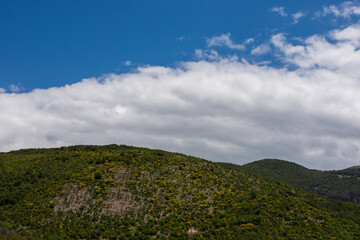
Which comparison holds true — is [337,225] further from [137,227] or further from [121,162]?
[121,162]

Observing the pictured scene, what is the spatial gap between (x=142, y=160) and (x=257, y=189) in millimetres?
25018

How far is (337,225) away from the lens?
44.2 metres

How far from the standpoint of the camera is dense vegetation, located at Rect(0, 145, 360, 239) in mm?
37781

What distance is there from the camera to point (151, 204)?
44344mm

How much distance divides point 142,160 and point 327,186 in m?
175

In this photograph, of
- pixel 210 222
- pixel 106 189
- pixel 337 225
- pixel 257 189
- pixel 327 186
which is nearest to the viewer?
pixel 210 222

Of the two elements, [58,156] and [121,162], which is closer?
[121,162]

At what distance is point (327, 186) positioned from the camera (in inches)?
7470

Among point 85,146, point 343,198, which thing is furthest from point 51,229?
point 343,198

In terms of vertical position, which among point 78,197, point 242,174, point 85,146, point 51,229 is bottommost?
point 51,229

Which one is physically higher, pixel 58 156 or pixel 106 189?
pixel 58 156

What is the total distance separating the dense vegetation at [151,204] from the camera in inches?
1487

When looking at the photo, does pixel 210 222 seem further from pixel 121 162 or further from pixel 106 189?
pixel 121 162

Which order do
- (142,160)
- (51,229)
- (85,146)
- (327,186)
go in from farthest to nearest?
1. (327,186)
2. (85,146)
3. (142,160)
4. (51,229)
